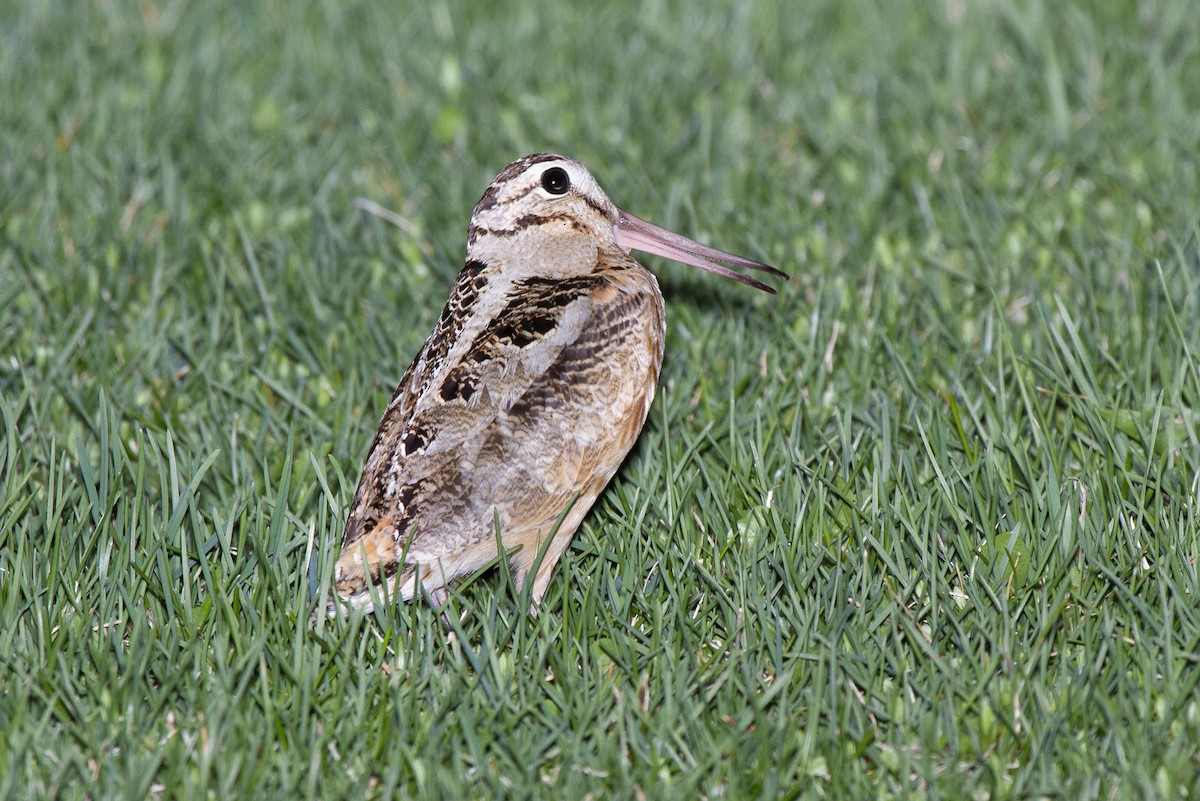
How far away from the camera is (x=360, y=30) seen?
7.96m

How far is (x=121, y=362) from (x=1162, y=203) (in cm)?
420

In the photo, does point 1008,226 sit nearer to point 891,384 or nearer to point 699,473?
point 891,384

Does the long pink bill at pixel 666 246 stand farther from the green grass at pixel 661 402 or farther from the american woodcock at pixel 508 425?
the green grass at pixel 661 402

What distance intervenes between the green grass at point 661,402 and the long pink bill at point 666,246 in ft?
1.66

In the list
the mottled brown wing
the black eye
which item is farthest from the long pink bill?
the mottled brown wing

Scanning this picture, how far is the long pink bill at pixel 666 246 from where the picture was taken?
4270 millimetres

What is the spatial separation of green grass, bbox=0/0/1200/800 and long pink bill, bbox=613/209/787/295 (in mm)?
506

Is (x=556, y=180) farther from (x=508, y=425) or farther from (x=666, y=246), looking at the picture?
(x=508, y=425)

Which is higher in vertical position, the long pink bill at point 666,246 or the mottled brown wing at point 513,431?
the long pink bill at point 666,246

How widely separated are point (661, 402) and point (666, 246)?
0.55 metres

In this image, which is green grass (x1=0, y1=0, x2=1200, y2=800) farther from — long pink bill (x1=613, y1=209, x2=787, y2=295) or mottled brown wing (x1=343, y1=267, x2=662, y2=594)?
long pink bill (x1=613, y1=209, x2=787, y2=295)

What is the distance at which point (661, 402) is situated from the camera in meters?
4.59

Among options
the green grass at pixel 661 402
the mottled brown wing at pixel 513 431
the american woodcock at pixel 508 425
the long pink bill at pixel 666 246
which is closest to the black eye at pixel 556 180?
the american woodcock at pixel 508 425

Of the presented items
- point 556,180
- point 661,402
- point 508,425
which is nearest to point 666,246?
point 556,180
